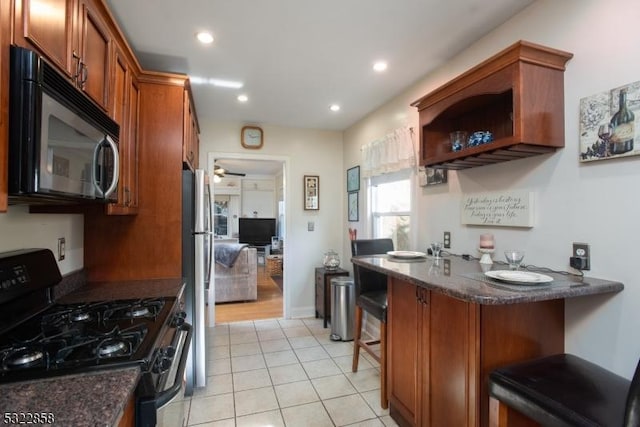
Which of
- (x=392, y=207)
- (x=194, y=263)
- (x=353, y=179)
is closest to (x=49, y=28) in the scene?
(x=194, y=263)

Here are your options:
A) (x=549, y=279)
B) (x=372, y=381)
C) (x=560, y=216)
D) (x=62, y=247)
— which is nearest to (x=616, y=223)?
(x=560, y=216)

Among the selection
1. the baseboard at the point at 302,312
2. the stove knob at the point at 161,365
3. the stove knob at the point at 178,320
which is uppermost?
the stove knob at the point at 161,365

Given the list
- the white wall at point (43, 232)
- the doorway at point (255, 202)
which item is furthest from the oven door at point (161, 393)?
the doorway at point (255, 202)

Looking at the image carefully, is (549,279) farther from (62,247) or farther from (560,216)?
(62,247)

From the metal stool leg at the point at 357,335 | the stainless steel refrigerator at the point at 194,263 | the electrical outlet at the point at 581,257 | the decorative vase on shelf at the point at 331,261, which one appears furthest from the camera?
the decorative vase on shelf at the point at 331,261

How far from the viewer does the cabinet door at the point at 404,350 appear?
1842 mm

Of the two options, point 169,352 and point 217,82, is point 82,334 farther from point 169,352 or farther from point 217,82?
point 217,82

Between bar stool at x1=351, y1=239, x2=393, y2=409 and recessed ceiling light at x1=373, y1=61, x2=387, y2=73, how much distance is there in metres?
1.43

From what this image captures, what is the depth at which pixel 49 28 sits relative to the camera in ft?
3.60

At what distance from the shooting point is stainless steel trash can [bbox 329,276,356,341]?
3.39 metres

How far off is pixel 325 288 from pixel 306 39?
8.73 feet

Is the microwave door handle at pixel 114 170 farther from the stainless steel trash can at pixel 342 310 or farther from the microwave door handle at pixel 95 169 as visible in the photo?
the stainless steel trash can at pixel 342 310

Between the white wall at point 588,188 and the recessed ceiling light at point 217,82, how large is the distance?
6.70 ft

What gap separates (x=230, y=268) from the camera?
186 inches
